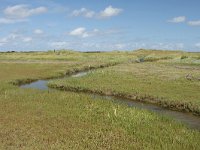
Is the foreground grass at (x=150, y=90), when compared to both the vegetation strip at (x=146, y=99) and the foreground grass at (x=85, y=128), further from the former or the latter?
A: the foreground grass at (x=85, y=128)

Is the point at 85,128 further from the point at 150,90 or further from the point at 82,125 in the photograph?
the point at 150,90

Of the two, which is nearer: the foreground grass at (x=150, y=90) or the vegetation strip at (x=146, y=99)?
the vegetation strip at (x=146, y=99)

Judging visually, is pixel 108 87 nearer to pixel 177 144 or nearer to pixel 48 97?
pixel 48 97

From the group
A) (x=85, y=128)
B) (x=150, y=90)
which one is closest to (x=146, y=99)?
(x=150, y=90)

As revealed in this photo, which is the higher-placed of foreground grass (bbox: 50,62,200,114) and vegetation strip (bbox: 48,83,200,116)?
foreground grass (bbox: 50,62,200,114)

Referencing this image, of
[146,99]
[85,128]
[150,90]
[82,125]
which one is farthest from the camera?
[150,90]

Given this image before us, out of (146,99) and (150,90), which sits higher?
(150,90)

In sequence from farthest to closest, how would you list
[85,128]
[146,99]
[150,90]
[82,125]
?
1. [150,90]
2. [146,99]
3. [82,125]
4. [85,128]

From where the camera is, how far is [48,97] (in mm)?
29188

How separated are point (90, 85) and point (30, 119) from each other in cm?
1933

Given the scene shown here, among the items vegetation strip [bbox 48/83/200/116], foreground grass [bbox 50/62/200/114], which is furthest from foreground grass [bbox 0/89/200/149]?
foreground grass [bbox 50/62/200/114]

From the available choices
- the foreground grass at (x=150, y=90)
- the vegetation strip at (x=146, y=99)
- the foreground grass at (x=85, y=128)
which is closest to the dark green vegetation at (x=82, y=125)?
the foreground grass at (x=85, y=128)

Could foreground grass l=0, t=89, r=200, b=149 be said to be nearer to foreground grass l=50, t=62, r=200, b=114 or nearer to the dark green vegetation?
the dark green vegetation

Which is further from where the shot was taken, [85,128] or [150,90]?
[150,90]
